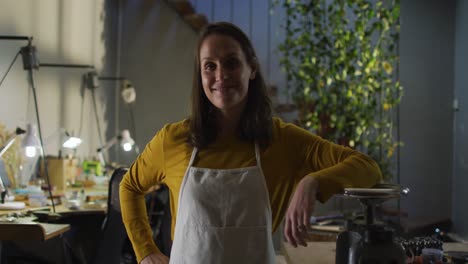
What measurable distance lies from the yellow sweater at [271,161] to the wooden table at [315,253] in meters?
0.25

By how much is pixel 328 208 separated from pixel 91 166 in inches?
103

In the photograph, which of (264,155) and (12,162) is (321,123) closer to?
(12,162)

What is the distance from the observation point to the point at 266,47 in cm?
626

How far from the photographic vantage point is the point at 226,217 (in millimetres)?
1476

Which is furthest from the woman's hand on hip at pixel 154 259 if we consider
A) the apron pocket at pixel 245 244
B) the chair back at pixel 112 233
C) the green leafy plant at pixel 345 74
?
the green leafy plant at pixel 345 74

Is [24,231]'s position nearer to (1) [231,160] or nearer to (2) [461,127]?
(1) [231,160]

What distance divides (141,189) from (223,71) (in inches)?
20.3

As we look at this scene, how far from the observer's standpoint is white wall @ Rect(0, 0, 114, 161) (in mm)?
4098

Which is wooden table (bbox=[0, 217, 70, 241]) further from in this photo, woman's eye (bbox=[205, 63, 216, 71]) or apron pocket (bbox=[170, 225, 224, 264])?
woman's eye (bbox=[205, 63, 216, 71])

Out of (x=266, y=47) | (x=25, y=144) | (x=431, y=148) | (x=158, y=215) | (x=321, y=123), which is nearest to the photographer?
(x=25, y=144)

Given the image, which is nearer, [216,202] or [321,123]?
[216,202]

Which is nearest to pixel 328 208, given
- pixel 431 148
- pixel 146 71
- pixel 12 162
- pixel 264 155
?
pixel 431 148

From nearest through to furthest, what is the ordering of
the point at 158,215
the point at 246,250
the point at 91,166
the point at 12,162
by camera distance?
the point at 246,250
the point at 12,162
the point at 158,215
the point at 91,166

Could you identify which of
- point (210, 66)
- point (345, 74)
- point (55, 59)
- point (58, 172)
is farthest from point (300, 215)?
point (55, 59)
